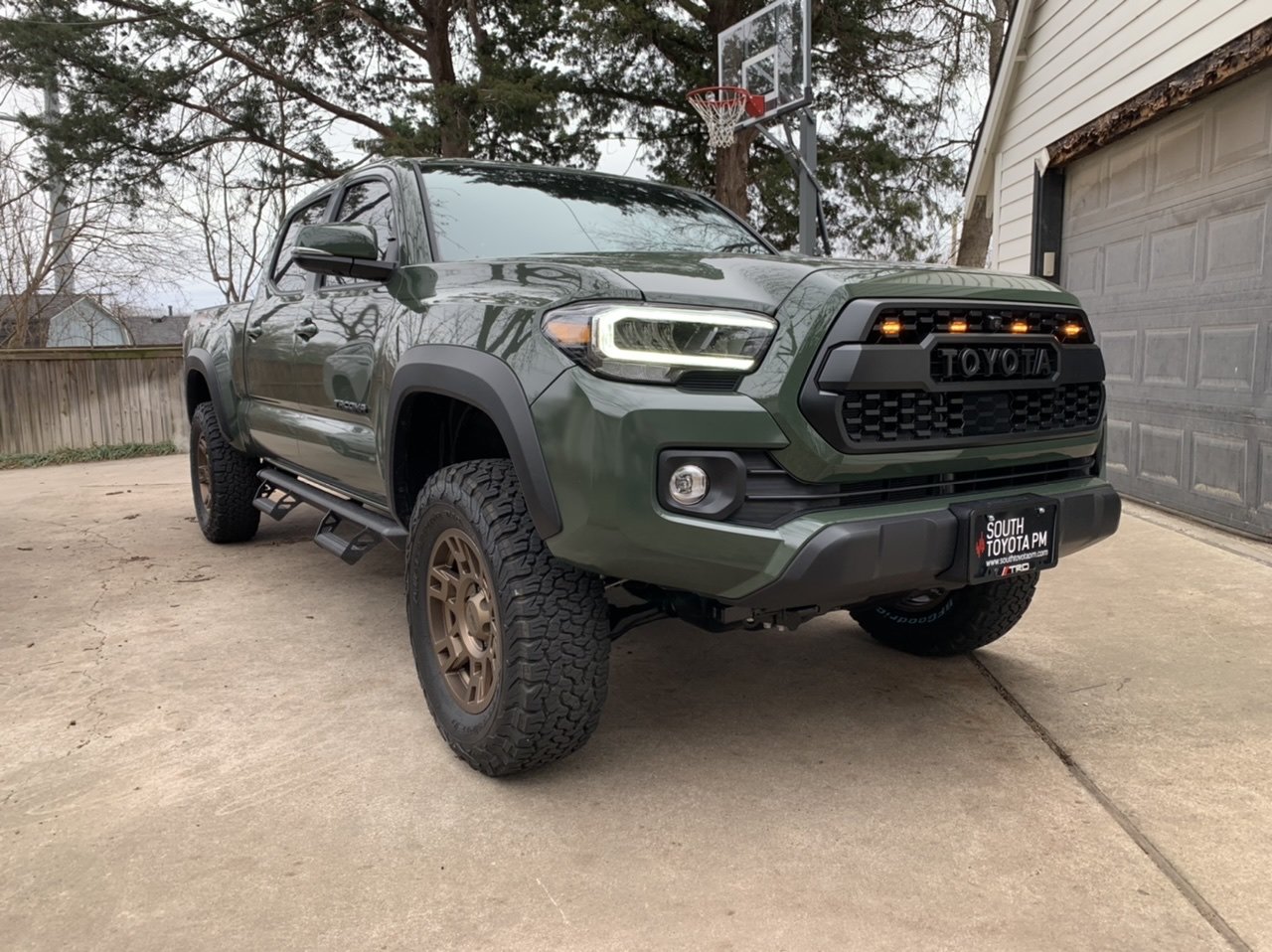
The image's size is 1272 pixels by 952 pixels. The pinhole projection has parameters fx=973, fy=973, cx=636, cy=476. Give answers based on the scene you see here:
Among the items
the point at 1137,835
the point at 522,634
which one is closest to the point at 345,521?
the point at 522,634

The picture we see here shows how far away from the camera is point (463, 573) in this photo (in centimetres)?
280

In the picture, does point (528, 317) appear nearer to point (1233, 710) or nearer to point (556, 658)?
point (556, 658)

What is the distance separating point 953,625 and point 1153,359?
3919mm

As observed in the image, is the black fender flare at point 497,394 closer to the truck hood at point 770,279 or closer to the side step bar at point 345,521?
the truck hood at point 770,279

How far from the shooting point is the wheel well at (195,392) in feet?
19.3

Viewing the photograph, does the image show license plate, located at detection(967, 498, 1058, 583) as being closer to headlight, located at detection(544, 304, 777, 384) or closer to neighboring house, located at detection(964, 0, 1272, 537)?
headlight, located at detection(544, 304, 777, 384)

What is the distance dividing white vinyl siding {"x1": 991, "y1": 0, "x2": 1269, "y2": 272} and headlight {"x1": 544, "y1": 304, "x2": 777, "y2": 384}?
463cm

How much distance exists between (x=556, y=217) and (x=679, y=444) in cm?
166

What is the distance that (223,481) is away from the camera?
554 centimetres

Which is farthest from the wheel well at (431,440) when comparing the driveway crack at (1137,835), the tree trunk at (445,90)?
the tree trunk at (445,90)

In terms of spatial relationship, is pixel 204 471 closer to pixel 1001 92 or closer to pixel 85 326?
pixel 1001 92

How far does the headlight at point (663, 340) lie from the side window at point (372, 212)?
1.40 metres

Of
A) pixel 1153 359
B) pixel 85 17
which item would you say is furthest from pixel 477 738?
pixel 85 17

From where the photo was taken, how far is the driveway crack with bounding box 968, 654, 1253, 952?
6.59ft
